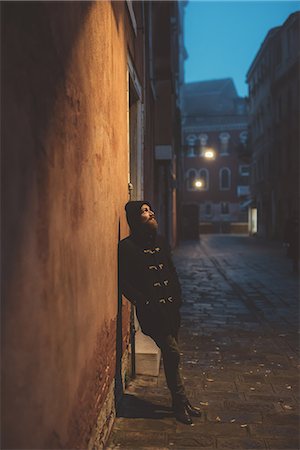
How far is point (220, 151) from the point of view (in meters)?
54.2

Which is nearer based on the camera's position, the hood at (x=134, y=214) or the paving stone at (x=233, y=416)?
the paving stone at (x=233, y=416)

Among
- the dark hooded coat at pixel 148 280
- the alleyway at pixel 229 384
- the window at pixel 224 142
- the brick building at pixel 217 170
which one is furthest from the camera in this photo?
the window at pixel 224 142

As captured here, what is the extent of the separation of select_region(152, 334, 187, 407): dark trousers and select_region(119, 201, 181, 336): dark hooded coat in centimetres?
9

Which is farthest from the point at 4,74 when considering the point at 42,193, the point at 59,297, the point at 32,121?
the point at 59,297

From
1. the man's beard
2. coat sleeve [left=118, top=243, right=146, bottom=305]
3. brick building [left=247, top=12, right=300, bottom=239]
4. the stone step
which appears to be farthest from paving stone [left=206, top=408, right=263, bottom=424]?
brick building [left=247, top=12, right=300, bottom=239]

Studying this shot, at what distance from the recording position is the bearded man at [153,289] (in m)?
3.68

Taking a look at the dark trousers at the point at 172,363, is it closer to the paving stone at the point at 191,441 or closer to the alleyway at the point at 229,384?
the alleyway at the point at 229,384

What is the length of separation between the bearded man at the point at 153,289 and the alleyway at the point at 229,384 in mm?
295

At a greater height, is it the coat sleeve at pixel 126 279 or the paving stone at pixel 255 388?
the coat sleeve at pixel 126 279

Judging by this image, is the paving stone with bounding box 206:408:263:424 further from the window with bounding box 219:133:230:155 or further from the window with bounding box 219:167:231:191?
the window with bounding box 219:133:230:155

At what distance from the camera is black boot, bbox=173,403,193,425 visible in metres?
3.68

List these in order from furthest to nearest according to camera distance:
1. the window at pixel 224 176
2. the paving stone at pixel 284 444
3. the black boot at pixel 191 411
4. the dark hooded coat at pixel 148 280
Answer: the window at pixel 224 176 < the black boot at pixel 191 411 < the dark hooded coat at pixel 148 280 < the paving stone at pixel 284 444

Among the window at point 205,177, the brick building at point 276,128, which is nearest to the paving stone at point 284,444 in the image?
the brick building at point 276,128

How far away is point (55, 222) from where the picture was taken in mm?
2107
